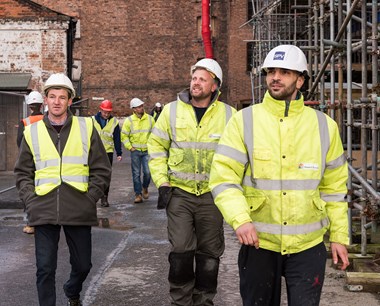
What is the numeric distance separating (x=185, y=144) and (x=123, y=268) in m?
2.35

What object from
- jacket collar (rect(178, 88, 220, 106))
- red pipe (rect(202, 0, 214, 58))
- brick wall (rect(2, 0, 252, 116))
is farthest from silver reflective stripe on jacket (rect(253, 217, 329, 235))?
brick wall (rect(2, 0, 252, 116))

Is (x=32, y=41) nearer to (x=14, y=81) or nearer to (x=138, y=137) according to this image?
(x=14, y=81)

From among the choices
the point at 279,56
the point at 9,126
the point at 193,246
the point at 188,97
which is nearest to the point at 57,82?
the point at 188,97

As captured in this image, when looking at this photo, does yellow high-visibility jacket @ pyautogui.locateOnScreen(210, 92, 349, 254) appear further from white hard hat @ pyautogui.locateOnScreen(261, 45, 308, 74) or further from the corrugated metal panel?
the corrugated metal panel

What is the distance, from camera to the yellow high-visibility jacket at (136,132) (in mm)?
14469

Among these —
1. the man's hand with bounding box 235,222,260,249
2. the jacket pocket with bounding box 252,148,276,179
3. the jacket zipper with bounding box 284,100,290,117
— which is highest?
the jacket zipper with bounding box 284,100,290,117

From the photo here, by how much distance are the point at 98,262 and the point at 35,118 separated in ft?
7.81

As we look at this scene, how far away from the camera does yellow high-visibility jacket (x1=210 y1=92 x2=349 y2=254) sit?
171 inches

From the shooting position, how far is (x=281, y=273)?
4445 millimetres

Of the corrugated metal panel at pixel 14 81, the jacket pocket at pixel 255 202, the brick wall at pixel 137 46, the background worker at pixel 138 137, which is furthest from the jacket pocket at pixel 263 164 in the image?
the brick wall at pixel 137 46

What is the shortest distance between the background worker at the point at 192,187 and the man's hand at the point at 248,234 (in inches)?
79.3

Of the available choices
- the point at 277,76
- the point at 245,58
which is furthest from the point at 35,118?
the point at 245,58

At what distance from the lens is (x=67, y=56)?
75.4 ft

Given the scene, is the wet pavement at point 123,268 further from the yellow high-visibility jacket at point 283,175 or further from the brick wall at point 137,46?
the brick wall at point 137,46
